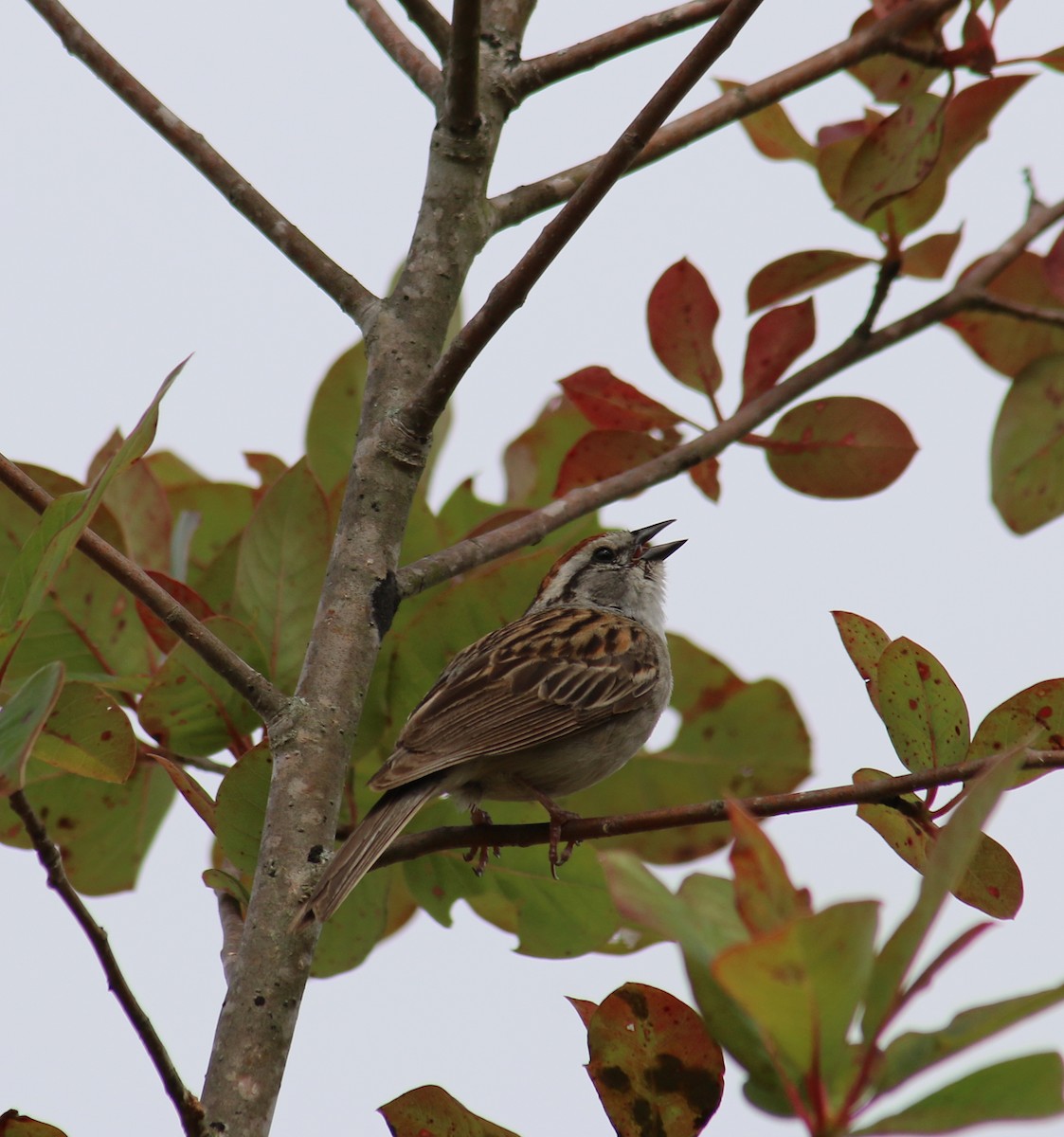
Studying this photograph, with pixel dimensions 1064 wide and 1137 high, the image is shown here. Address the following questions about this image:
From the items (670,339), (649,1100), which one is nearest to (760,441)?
(670,339)

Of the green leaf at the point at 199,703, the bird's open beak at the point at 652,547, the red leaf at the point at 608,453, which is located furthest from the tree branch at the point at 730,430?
the bird's open beak at the point at 652,547

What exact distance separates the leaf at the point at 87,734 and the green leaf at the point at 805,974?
124cm

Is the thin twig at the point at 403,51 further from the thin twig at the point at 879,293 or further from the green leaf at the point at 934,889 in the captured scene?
the green leaf at the point at 934,889

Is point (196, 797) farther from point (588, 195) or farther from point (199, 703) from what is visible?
point (588, 195)

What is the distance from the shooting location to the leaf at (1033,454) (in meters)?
3.85

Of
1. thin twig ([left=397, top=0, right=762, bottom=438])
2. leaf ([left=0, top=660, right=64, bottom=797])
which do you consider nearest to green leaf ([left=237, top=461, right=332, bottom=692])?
thin twig ([left=397, top=0, right=762, bottom=438])

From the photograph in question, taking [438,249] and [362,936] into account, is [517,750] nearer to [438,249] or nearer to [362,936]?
[362,936]

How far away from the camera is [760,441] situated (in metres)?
3.74

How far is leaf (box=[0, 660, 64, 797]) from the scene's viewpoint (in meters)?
1.67

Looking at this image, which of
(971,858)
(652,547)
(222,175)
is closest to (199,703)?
(222,175)

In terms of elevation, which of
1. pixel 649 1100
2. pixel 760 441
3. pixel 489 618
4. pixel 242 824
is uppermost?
pixel 760 441

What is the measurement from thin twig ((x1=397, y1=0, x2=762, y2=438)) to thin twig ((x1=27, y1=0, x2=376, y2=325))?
0.58 metres

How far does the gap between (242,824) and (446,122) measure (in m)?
1.55

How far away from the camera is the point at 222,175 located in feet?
10.4
